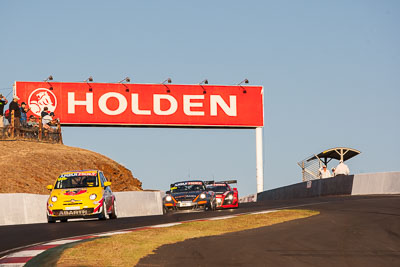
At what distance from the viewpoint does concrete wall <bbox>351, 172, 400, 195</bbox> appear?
31.5m

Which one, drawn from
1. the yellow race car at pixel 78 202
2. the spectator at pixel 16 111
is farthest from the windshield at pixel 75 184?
the spectator at pixel 16 111

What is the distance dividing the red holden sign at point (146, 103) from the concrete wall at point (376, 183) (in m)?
16.9

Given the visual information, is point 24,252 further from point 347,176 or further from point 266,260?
point 347,176

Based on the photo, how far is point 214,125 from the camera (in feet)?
163

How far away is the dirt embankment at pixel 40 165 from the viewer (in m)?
33.7

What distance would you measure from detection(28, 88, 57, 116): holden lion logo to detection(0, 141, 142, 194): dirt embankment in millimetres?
4662

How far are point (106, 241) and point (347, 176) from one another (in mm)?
23906

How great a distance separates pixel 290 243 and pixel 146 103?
37861mm

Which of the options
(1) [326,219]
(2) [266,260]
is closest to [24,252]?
(2) [266,260]

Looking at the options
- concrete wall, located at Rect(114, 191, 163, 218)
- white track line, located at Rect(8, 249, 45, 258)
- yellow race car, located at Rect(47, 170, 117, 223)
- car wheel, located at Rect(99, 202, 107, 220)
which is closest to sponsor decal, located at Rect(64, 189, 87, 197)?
yellow race car, located at Rect(47, 170, 117, 223)

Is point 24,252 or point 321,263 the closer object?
point 321,263

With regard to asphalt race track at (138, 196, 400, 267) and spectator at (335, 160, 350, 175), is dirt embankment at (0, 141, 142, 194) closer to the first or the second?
spectator at (335, 160, 350, 175)

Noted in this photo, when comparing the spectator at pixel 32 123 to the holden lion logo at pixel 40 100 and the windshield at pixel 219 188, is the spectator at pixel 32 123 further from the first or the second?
the windshield at pixel 219 188

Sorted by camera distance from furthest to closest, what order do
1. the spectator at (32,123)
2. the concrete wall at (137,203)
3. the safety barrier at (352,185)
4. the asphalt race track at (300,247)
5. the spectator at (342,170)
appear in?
the spectator at (32,123) → the spectator at (342,170) → the safety barrier at (352,185) → the concrete wall at (137,203) → the asphalt race track at (300,247)
